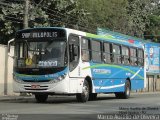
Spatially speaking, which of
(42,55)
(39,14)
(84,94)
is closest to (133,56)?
(84,94)

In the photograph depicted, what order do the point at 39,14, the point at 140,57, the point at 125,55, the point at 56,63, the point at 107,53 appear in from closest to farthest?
1. the point at 56,63
2. the point at 107,53
3. the point at 125,55
4. the point at 140,57
5. the point at 39,14

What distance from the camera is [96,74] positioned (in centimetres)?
2317

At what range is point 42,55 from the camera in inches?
802

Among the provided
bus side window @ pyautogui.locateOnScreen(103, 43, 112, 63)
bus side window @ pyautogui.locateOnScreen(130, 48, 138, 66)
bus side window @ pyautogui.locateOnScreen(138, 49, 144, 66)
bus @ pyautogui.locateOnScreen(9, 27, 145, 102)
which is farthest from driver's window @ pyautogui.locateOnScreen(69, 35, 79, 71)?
bus side window @ pyautogui.locateOnScreen(138, 49, 144, 66)

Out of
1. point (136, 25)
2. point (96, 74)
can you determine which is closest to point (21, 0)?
point (96, 74)

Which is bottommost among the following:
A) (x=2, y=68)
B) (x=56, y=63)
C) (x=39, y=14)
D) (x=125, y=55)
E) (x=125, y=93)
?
(x=125, y=93)

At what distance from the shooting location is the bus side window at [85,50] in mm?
21719

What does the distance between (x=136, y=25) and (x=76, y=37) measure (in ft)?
131

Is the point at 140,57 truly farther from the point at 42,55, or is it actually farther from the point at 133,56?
the point at 42,55

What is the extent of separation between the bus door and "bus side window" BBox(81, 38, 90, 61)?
50cm

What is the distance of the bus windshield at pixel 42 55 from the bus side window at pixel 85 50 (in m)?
1.54

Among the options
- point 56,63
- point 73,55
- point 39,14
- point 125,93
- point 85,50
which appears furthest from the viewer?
point 39,14

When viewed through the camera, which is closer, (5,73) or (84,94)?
(84,94)

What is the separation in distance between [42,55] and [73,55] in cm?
136
